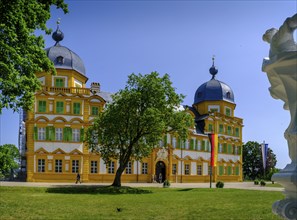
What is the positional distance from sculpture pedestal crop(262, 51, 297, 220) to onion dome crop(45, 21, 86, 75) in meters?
42.1

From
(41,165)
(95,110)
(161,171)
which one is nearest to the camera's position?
(41,165)

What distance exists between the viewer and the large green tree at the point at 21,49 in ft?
47.1

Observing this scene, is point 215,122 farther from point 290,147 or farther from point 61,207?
point 290,147

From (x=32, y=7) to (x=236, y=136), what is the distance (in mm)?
48788

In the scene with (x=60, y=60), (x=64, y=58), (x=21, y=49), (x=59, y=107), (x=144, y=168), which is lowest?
(x=144, y=168)

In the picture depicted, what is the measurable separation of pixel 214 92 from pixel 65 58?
74.5 feet

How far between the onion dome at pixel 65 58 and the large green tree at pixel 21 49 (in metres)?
29.8

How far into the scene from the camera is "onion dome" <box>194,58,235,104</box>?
5900 centimetres

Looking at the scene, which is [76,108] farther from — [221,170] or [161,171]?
[221,170]

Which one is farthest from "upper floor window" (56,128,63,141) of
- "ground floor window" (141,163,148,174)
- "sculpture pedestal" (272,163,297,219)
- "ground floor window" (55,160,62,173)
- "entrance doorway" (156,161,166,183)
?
"sculpture pedestal" (272,163,297,219)

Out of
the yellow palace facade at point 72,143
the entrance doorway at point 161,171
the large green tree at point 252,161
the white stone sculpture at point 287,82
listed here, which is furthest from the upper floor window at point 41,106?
the large green tree at point 252,161

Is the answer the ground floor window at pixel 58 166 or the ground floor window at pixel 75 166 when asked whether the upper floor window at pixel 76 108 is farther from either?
the ground floor window at pixel 58 166

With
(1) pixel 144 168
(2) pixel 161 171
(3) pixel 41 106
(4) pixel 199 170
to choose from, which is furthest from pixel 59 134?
(4) pixel 199 170

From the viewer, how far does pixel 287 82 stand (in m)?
4.87
